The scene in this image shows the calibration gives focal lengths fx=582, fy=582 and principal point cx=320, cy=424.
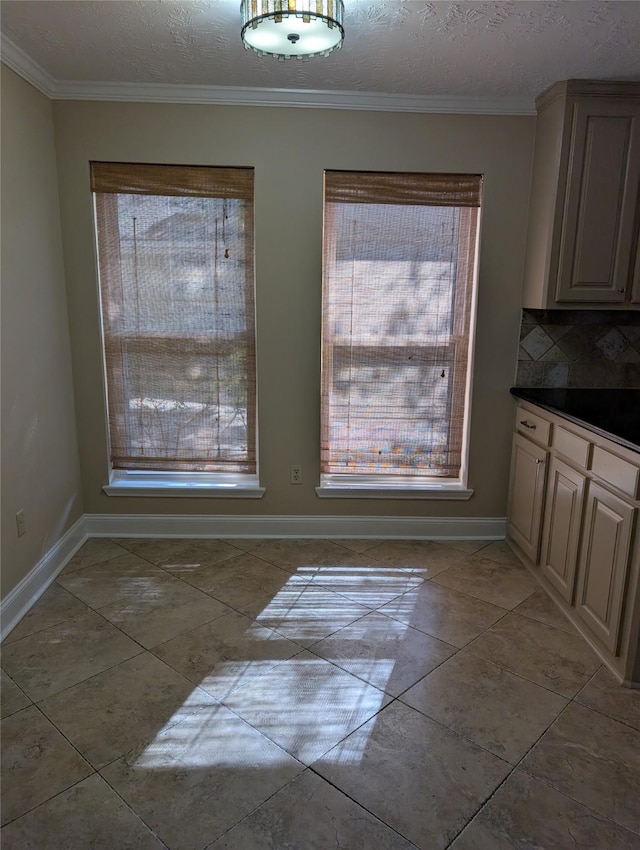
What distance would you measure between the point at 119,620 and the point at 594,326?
3.01 metres

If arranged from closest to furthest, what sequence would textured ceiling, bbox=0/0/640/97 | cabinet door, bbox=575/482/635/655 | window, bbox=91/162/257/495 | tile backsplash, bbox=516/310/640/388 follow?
textured ceiling, bbox=0/0/640/97 → cabinet door, bbox=575/482/635/655 → window, bbox=91/162/257/495 → tile backsplash, bbox=516/310/640/388

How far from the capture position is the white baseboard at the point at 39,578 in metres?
2.57

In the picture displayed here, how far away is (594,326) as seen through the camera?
3402 millimetres

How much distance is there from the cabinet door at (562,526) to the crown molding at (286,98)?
191 centimetres

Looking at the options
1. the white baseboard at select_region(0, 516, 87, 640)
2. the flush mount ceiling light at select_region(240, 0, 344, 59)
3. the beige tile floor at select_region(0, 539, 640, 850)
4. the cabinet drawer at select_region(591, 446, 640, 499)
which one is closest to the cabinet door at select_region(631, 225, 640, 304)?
the cabinet drawer at select_region(591, 446, 640, 499)

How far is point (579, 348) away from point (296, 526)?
199cm

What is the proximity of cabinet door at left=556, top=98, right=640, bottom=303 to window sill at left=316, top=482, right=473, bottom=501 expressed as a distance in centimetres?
128

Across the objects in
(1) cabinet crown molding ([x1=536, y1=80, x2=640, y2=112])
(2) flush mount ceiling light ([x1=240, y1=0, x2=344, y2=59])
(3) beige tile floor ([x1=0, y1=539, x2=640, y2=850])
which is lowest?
(3) beige tile floor ([x1=0, y1=539, x2=640, y2=850])

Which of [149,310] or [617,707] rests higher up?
[149,310]

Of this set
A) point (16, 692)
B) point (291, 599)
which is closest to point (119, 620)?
point (16, 692)

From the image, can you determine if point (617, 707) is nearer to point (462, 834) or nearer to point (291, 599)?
point (462, 834)

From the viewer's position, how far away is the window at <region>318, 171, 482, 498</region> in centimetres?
323

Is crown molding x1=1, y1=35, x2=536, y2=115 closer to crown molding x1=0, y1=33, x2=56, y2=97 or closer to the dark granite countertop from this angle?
crown molding x1=0, y1=33, x2=56, y2=97

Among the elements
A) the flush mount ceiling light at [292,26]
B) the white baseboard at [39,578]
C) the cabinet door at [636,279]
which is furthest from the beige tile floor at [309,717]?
the flush mount ceiling light at [292,26]
